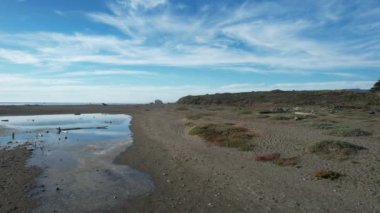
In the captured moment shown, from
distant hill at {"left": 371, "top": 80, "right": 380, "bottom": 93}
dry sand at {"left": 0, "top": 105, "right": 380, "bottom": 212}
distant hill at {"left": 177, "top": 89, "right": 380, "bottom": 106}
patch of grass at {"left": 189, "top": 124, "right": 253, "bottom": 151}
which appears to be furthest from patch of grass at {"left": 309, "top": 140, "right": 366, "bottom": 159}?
distant hill at {"left": 371, "top": 80, "right": 380, "bottom": 93}

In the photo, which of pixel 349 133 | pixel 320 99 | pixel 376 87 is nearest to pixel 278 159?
pixel 349 133

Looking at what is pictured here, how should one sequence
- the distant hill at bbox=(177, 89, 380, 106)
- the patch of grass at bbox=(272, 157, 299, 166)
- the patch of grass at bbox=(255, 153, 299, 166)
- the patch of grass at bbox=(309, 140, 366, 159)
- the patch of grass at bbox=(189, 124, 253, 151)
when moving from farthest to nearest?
the distant hill at bbox=(177, 89, 380, 106)
the patch of grass at bbox=(189, 124, 253, 151)
the patch of grass at bbox=(309, 140, 366, 159)
the patch of grass at bbox=(255, 153, 299, 166)
the patch of grass at bbox=(272, 157, 299, 166)

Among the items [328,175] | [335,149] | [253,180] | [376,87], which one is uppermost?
[376,87]

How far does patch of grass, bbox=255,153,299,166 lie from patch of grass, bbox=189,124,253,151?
281 centimetres

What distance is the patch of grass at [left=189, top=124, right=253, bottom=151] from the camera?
83.1 ft

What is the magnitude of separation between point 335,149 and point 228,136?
10141mm

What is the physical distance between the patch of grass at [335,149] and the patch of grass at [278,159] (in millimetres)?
1827

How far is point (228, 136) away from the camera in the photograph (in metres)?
29.2

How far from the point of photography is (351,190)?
13.9 m

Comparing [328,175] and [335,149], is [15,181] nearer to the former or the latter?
[328,175]

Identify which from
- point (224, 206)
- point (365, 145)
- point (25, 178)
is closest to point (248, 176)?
point (224, 206)

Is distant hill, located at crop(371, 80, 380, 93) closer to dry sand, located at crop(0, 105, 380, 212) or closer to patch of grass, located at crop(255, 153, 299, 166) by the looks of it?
dry sand, located at crop(0, 105, 380, 212)

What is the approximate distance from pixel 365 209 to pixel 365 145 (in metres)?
10.9

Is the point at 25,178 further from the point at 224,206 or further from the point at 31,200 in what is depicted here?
the point at 224,206
